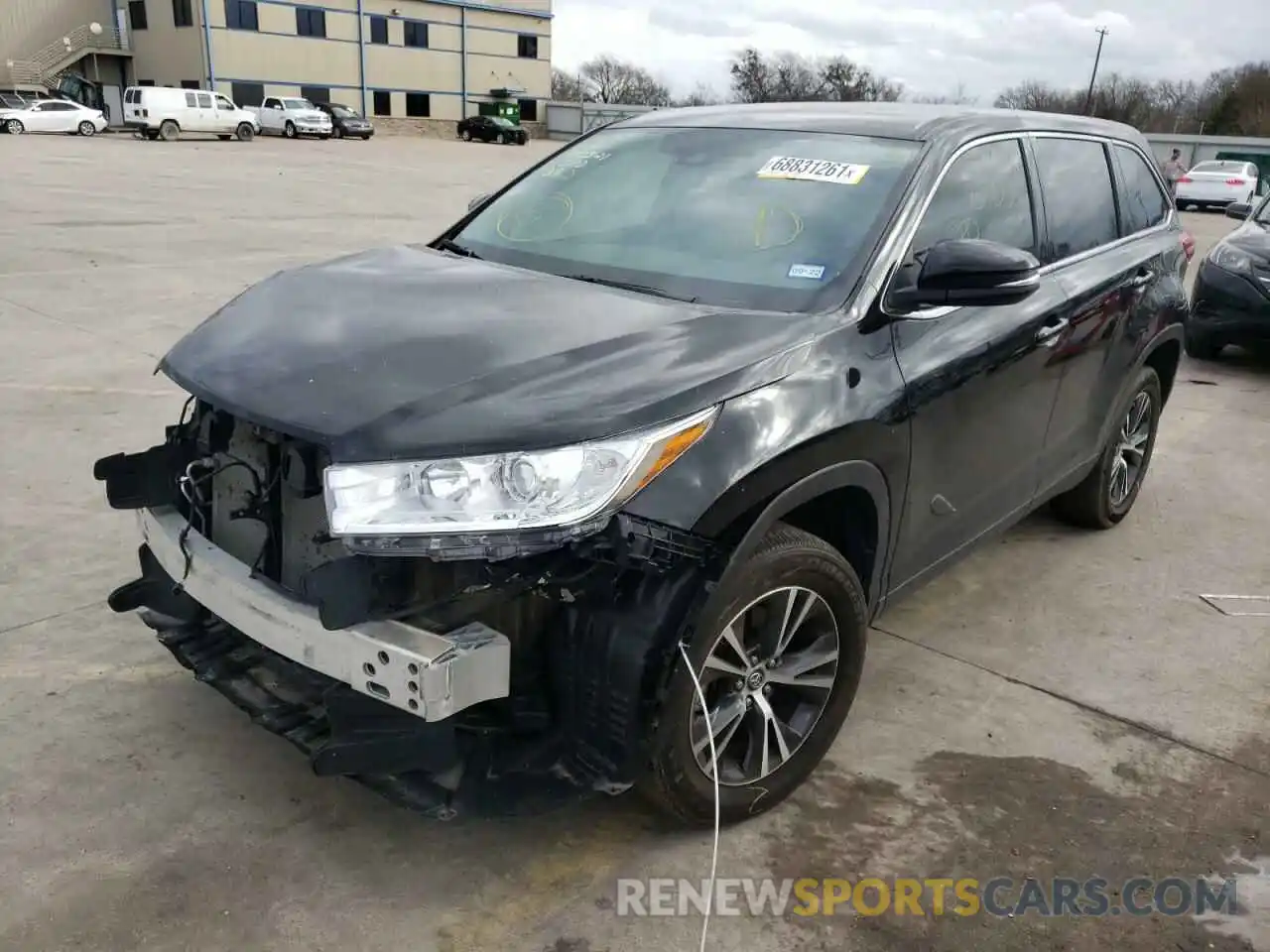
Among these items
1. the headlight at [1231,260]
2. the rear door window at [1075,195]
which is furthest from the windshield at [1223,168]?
the rear door window at [1075,195]

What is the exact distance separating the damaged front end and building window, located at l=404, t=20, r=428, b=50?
60.0 m

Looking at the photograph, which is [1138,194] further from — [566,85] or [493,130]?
[566,85]

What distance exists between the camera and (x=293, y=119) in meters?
43.2

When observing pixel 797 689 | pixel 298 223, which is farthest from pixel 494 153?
pixel 797 689

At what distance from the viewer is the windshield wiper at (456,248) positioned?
11.7ft

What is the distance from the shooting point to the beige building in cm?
4941

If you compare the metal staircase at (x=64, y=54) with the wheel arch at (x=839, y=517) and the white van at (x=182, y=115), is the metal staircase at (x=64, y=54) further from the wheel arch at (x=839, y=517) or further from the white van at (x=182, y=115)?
the wheel arch at (x=839, y=517)

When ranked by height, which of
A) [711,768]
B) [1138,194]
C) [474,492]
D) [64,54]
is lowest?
[711,768]

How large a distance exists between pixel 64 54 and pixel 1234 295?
191 ft

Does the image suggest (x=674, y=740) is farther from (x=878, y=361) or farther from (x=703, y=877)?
(x=878, y=361)

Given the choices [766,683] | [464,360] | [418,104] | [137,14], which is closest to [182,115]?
[137,14]

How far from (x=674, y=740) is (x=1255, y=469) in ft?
16.9

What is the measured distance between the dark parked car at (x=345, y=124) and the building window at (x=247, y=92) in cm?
583

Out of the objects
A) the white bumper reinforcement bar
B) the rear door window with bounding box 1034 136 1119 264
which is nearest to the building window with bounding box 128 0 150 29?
the rear door window with bounding box 1034 136 1119 264
